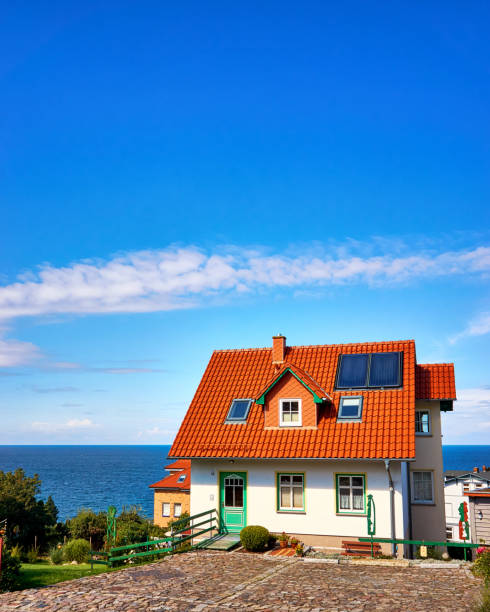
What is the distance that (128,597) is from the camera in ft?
49.4

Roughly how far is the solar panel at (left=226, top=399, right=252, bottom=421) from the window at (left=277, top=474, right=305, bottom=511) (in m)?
3.26

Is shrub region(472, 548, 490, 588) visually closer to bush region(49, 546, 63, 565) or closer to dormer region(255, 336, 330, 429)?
dormer region(255, 336, 330, 429)

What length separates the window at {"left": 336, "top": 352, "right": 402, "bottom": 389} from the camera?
25.8 m

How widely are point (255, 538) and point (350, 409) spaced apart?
6.69 m

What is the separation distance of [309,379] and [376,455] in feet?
16.7

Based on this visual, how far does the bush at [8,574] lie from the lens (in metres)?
15.9

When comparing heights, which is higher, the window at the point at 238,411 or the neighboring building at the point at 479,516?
the window at the point at 238,411

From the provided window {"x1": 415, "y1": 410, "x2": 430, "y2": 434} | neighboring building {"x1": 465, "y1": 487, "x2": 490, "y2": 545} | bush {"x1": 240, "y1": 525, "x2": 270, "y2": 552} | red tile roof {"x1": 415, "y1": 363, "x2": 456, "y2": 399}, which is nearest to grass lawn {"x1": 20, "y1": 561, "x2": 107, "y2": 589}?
bush {"x1": 240, "y1": 525, "x2": 270, "y2": 552}

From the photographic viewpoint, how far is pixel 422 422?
2756cm

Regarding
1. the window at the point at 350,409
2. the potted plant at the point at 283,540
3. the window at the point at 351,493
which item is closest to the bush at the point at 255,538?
the potted plant at the point at 283,540

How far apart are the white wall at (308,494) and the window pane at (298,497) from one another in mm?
324

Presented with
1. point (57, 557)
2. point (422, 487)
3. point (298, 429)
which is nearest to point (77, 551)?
point (57, 557)

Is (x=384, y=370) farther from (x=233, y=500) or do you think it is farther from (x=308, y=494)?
(x=233, y=500)

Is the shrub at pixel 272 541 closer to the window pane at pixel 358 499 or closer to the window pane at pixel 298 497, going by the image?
the window pane at pixel 298 497
